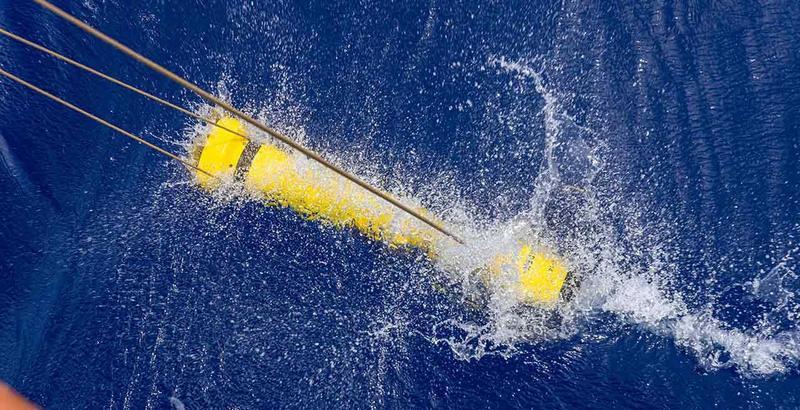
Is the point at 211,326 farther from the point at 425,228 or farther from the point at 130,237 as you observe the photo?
the point at 425,228

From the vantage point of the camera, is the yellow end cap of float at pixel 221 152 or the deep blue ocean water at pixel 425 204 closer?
the deep blue ocean water at pixel 425 204

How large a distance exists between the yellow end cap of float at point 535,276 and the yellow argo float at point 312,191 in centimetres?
12

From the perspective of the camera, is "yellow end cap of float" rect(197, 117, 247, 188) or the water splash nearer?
the water splash

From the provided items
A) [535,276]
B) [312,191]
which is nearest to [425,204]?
[312,191]

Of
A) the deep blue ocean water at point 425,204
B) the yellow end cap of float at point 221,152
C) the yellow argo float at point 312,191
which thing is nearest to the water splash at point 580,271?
the deep blue ocean water at point 425,204

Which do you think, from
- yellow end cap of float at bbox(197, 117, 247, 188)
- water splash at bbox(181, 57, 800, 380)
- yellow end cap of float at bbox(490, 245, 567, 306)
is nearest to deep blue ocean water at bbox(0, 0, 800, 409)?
water splash at bbox(181, 57, 800, 380)

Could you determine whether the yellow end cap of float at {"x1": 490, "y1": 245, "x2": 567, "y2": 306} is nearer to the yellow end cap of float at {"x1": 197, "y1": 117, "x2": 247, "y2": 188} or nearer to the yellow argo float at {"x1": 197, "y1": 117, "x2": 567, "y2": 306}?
the yellow argo float at {"x1": 197, "y1": 117, "x2": 567, "y2": 306}

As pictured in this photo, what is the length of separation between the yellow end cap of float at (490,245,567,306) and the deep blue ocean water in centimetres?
15

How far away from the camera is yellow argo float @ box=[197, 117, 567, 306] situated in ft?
15.6

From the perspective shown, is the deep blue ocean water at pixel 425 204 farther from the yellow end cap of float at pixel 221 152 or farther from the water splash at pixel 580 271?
the yellow end cap of float at pixel 221 152

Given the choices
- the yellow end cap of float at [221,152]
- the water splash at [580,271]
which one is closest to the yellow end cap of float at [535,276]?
the water splash at [580,271]

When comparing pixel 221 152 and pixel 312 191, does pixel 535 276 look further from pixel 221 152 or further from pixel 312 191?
pixel 221 152

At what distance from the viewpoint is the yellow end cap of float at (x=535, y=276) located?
448cm

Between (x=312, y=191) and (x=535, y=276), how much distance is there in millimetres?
1862
